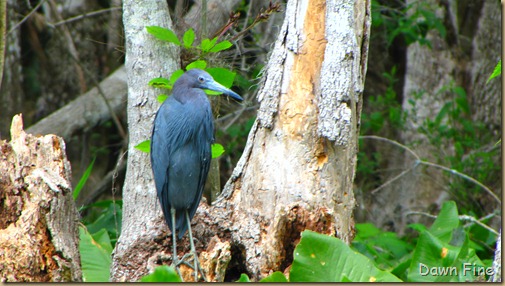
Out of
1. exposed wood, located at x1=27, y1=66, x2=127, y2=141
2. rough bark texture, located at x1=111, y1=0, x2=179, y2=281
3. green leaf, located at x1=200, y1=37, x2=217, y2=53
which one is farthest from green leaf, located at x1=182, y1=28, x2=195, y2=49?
exposed wood, located at x1=27, y1=66, x2=127, y2=141

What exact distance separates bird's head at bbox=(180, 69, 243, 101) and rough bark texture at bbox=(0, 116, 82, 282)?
33.2 inches

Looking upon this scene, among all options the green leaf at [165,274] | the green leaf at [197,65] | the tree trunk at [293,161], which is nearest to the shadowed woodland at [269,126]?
the tree trunk at [293,161]

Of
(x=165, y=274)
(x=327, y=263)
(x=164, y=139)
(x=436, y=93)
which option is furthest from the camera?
(x=436, y=93)

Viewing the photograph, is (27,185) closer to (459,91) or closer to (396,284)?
(396,284)

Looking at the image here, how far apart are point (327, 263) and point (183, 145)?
1259mm

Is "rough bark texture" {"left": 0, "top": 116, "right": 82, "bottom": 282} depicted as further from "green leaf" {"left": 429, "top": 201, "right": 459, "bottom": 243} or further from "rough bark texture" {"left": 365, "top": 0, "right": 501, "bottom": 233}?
"rough bark texture" {"left": 365, "top": 0, "right": 501, "bottom": 233}

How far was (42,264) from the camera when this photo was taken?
10.4ft

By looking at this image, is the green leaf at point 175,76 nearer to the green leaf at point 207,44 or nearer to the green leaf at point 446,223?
the green leaf at point 207,44

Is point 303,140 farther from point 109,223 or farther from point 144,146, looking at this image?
point 109,223

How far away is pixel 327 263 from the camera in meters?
3.23

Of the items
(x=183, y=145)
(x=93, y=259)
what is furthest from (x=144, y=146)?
(x=93, y=259)

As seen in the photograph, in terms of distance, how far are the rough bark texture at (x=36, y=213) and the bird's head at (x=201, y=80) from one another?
33.2 inches

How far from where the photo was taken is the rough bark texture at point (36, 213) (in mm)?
3143

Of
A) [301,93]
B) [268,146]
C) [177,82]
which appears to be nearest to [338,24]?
[301,93]
